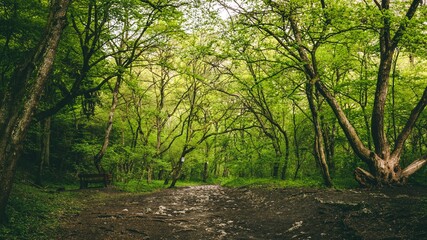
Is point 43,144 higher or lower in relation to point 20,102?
lower

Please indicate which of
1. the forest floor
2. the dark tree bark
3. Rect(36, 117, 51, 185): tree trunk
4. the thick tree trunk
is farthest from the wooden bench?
the dark tree bark

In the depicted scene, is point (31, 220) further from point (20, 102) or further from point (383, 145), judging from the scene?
point (383, 145)

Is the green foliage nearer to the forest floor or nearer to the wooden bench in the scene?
the forest floor

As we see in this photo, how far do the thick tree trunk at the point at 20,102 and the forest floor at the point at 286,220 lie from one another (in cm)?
200

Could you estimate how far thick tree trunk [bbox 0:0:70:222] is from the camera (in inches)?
242

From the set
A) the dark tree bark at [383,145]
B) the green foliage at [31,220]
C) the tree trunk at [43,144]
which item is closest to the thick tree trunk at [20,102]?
the green foliage at [31,220]

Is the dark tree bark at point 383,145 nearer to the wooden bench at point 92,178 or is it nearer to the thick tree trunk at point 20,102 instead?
the thick tree trunk at point 20,102

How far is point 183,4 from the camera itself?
39.8 ft

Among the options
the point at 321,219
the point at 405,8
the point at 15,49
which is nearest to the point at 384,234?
the point at 321,219

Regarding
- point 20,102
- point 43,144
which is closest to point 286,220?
point 20,102

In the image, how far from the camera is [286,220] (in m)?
7.78

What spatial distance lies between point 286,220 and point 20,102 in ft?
24.9

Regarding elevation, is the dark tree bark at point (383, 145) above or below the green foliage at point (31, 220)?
above

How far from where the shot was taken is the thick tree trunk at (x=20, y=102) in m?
6.14
